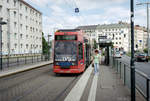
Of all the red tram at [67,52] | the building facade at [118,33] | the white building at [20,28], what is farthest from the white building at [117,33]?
the red tram at [67,52]

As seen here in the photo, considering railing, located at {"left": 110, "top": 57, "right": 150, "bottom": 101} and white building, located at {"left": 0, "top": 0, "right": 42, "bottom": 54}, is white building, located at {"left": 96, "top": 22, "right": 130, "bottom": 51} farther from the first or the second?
railing, located at {"left": 110, "top": 57, "right": 150, "bottom": 101}

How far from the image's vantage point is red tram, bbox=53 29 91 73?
40.5 feet

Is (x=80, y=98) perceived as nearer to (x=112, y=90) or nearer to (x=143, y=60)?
(x=112, y=90)

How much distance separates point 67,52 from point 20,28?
40402 millimetres

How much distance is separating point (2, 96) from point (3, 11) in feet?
129

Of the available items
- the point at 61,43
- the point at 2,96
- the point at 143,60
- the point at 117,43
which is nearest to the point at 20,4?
the point at 143,60

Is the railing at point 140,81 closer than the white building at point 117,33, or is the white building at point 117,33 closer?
the railing at point 140,81

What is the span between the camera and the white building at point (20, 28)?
4266cm

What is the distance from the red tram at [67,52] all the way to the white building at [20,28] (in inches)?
1136

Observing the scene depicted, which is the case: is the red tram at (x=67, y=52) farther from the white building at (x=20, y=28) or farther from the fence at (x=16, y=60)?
the white building at (x=20, y=28)

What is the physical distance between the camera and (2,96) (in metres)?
7.14

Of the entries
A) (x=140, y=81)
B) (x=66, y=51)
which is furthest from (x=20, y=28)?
(x=140, y=81)

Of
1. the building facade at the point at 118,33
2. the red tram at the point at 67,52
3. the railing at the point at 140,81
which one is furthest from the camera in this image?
the building facade at the point at 118,33

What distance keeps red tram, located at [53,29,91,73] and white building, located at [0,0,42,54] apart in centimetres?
2886
